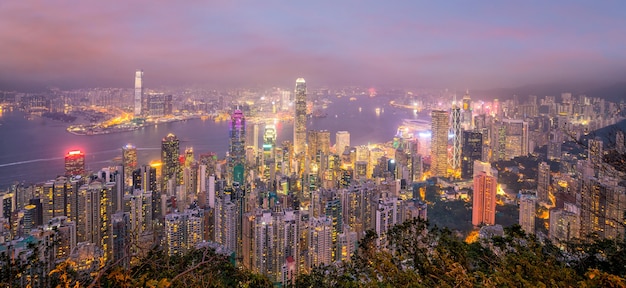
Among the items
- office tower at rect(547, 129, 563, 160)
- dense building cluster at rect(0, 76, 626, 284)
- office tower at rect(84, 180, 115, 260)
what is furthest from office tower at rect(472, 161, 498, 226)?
office tower at rect(84, 180, 115, 260)

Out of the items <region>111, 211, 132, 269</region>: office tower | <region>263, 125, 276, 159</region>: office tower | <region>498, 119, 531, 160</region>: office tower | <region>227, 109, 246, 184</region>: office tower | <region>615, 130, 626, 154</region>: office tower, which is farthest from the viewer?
<region>263, 125, 276, 159</region>: office tower

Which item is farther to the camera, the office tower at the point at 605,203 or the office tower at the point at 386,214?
the office tower at the point at 386,214

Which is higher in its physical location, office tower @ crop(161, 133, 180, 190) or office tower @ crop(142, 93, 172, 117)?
office tower @ crop(142, 93, 172, 117)

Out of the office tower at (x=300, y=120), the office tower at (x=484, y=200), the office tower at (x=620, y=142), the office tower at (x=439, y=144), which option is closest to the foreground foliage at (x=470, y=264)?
the office tower at (x=620, y=142)

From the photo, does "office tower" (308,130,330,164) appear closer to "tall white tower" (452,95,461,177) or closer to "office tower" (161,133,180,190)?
"tall white tower" (452,95,461,177)

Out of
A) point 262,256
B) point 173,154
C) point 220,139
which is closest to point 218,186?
point 173,154

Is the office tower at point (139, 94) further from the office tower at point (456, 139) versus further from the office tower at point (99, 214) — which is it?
the office tower at point (456, 139)
